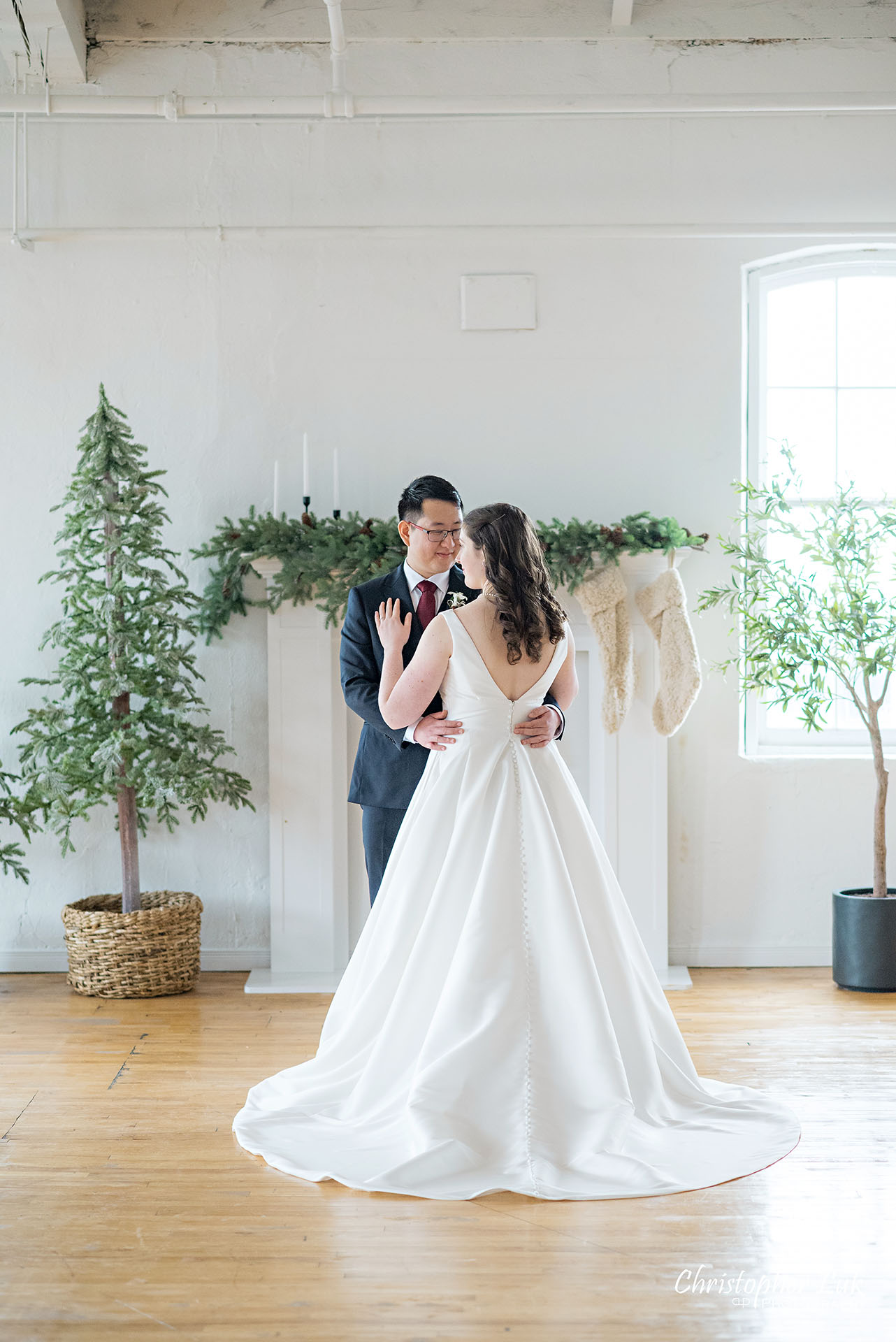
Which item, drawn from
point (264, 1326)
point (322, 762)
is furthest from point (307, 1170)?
point (322, 762)

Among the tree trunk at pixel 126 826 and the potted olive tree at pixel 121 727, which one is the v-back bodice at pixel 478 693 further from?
the tree trunk at pixel 126 826

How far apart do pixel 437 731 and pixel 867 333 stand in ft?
10.4

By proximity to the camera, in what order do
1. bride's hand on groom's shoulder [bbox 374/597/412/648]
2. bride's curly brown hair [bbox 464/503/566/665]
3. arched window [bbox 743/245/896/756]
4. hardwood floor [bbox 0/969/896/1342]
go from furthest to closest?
1. arched window [bbox 743/245/896/756]
2. bride's hand on groom's shoulder [bbox 374/597/412/648]
3. bride's curly brown hair [bbox 464/503/566/665]
4. hardwood floor [bbox 0/969/896/1342]

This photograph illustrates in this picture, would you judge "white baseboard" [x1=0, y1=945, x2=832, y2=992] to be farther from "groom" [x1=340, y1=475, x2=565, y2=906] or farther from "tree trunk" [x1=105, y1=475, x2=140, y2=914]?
"groom" [x1=340, y1=475, x2=565, y2=906]

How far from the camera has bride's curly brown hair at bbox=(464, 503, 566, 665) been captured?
108 inches

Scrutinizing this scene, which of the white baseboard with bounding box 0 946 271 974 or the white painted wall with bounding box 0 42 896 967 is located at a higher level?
the white painted wall with bounding box 0 42 896 967

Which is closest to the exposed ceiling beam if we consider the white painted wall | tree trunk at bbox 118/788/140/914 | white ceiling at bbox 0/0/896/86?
white ceiling at bbox 0/0/896/86

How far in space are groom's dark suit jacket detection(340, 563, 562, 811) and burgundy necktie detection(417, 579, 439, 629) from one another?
0.02 metres

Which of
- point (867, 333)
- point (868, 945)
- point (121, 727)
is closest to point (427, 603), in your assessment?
point (121, 727)

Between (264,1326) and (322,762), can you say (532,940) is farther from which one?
(322,762)

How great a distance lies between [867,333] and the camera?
4945 millimetres

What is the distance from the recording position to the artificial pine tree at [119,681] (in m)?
4.20

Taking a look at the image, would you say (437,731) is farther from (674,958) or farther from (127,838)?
(674,958)

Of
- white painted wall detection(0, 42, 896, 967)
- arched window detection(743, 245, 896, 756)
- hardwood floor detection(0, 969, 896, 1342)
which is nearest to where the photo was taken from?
hardwood floor detection(0, 969, 896, 1342)
